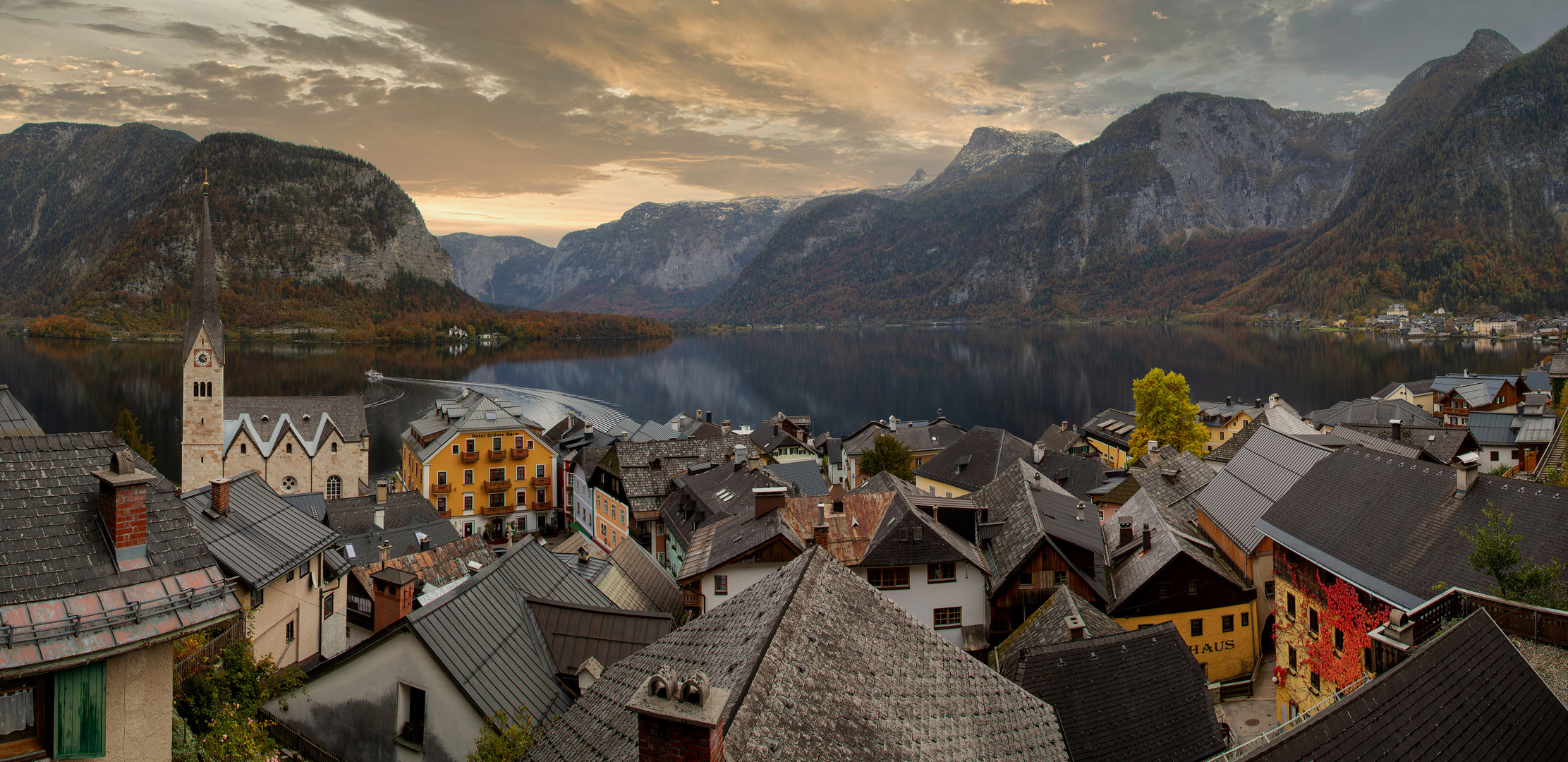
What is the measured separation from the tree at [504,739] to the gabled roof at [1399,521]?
2065cm

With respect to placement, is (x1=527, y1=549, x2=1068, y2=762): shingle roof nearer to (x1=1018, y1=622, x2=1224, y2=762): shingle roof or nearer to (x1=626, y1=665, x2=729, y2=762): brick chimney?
(x1=626, y1=665, x2=729, y2=762): brick chimney

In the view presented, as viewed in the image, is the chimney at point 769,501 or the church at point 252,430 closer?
the chimney at point 769,501

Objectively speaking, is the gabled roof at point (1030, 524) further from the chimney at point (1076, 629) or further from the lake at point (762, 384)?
the lake at point (762, 384)

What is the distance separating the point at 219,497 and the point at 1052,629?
22.1 meters

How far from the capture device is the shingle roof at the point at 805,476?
165ft

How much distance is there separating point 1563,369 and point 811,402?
97.4 m

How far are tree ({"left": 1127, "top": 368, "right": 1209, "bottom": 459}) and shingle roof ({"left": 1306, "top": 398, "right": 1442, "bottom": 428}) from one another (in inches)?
427

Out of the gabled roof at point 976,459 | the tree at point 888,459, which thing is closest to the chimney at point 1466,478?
the gabled roof at point 976,459

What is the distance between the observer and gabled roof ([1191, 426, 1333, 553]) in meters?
32.8

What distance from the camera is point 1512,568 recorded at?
17766 mm

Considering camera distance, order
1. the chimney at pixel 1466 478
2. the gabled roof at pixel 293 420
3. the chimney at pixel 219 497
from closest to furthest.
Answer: the chimney at pixel 219 497 < the chimney at pixel 1466 478 < the gabled roof at pixel 293 420

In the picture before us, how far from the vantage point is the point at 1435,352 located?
170m

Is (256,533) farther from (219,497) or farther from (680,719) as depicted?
(680,719)

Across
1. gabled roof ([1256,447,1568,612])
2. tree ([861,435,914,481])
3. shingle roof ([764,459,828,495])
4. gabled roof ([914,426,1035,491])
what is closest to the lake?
gabled roof ([914,426,1035,491])
